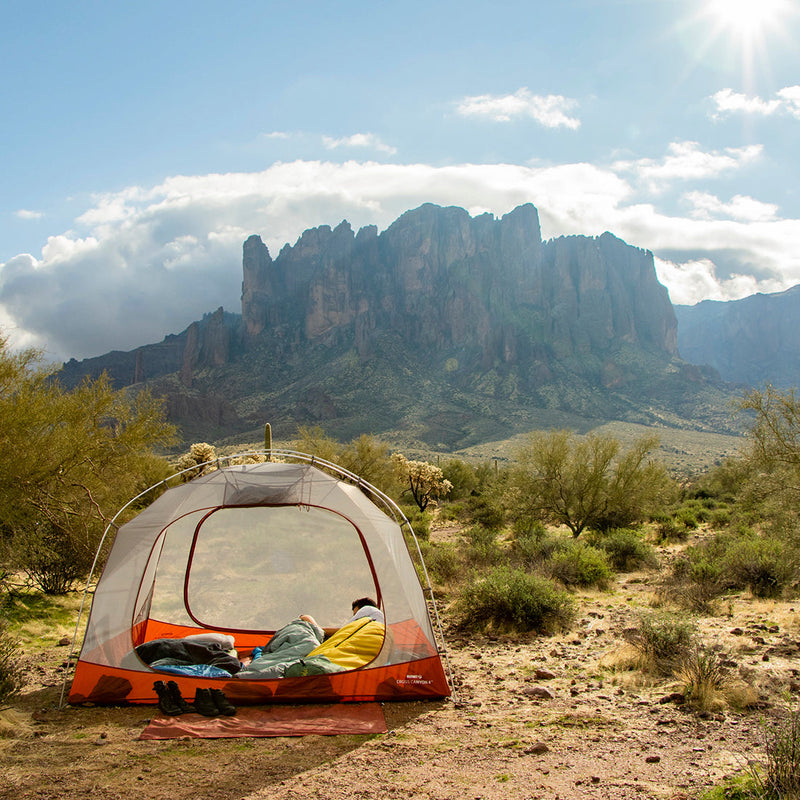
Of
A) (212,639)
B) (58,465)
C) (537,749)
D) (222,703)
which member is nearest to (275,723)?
(222,703)

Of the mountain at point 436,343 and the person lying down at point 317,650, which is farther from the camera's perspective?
the mountain at point 436,343

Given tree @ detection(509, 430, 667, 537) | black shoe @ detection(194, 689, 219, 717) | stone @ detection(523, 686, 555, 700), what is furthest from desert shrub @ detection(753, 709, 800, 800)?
tree @ detection(509, 430, 667, 537)

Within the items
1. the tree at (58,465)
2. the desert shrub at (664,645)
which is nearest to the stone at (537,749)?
the desert shrub at (664,645)

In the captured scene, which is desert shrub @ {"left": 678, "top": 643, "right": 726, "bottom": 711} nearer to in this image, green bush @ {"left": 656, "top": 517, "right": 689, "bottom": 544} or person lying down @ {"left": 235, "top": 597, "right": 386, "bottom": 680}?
person lying down @ {"left": 235, "top": 597, "right": 386, "bottom": 680}

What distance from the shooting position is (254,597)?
9141mm

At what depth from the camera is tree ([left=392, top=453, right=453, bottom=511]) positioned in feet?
99.7

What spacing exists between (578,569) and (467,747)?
7.92m

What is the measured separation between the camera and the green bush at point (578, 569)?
38.5ft

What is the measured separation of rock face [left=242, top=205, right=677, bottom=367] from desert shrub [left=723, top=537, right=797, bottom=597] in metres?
90.9

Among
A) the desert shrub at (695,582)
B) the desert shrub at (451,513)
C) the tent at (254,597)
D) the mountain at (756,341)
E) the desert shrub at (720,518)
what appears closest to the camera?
the tent at (254,597)

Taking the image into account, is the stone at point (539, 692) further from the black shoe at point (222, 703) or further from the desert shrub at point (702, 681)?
the black shoe at point (222, 703)

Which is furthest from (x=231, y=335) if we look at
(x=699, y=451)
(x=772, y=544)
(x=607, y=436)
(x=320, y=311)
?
(x=772, y=544)

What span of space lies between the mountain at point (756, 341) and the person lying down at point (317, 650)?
131 m

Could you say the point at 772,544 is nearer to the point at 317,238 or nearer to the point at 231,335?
the point at 231,335
